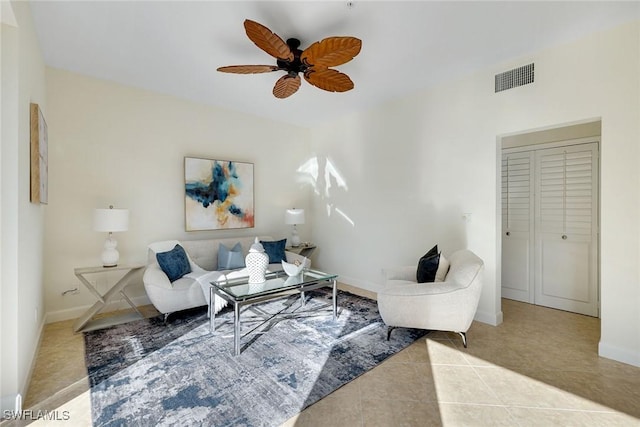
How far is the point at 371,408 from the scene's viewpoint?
6.15 ft

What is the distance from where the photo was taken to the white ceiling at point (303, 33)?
89.9 inches

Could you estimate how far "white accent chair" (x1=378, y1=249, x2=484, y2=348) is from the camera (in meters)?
2.56

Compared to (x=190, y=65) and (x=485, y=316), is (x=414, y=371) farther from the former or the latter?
(x=190, y=65)

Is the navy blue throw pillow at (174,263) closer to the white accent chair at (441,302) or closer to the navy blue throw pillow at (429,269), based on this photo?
the white accent chair at (441,302)

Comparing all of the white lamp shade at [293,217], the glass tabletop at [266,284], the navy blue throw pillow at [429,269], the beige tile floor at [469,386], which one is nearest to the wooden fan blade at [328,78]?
the navy blue throw pillow at [429,269]

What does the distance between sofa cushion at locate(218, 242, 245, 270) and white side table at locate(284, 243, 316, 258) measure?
3.12 ft

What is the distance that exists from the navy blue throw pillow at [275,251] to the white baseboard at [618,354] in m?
3.50

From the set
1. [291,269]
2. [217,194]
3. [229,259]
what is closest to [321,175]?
[217,194]

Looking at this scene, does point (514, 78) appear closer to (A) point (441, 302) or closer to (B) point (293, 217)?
(A) point (441, 302)

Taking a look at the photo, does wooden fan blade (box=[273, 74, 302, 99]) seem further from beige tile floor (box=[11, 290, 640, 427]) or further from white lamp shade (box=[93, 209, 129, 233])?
beige tile floor (box=[11, 290, 640, 427])

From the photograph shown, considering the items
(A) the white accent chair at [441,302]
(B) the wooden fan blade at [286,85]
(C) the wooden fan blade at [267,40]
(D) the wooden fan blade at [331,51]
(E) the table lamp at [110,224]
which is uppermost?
(C) the wooden fan blade at [267,40]

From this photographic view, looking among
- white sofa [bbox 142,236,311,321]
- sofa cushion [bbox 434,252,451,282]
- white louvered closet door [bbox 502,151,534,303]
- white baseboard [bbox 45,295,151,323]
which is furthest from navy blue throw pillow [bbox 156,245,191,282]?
white louvered closet door [bbox 502,151,534,303]

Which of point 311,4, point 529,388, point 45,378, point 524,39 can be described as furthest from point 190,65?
point 529,388

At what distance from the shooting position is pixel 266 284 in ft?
10.0
